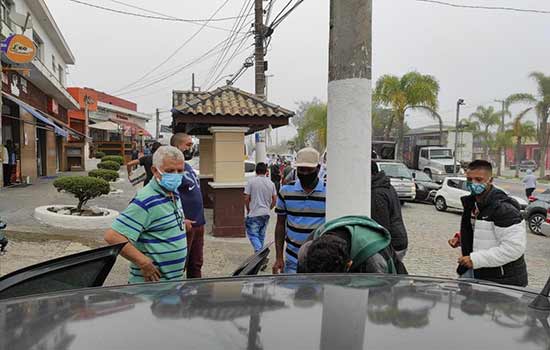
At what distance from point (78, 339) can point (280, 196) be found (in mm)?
2766

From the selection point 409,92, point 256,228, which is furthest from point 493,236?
point 409,92

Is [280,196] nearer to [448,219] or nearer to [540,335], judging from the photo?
[540,335]

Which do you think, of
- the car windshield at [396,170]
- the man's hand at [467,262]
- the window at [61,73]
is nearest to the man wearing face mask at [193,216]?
the man's hand at [467,262]

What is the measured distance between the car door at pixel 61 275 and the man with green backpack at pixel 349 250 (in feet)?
3.68

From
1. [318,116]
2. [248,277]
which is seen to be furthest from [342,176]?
[318,116]

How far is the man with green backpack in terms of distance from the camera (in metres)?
2.24

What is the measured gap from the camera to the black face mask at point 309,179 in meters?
3.82

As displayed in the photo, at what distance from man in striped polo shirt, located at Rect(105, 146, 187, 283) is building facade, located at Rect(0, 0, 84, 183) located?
35.2ft

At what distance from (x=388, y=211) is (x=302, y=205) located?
79 cm

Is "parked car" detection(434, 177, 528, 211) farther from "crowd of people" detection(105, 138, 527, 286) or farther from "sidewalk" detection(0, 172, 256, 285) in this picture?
"crowd of people" detection(105, 138, 527, 286)

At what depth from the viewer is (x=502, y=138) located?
47812 mm

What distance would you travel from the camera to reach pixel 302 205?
3889 mm

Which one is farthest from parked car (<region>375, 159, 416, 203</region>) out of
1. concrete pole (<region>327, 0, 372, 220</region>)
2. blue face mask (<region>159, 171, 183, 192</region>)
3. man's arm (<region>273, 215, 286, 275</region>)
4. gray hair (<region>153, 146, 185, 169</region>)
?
blue face mask (<region>159, 171, 183, 192</region>)

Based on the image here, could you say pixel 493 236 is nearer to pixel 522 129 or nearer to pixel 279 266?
pixel 279 266
